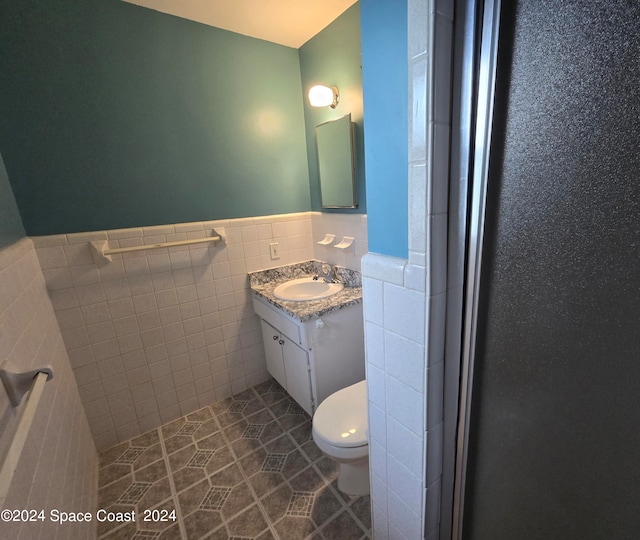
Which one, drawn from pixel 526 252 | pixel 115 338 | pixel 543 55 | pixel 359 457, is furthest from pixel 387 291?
pixel 115 338

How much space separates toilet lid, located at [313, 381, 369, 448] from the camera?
3.95 ft

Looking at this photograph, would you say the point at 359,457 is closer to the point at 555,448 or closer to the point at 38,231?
the point at 555,448

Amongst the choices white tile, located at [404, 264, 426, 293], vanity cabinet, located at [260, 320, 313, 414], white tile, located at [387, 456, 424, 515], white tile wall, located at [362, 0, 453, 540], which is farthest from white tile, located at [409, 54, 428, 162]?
vanity cabinet, located at [260, 320, 313, 414]

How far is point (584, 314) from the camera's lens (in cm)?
53

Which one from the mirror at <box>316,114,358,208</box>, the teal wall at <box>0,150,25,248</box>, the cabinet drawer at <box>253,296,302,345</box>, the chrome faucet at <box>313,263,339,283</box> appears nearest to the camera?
the teal wall at <box>0,150,25,248</box>

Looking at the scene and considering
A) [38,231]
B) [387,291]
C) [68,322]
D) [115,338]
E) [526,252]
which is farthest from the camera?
[115,338]

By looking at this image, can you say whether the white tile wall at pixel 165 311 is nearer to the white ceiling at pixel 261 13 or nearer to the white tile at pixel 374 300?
the white tile at pixel 374 300

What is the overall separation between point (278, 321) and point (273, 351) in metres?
0.34

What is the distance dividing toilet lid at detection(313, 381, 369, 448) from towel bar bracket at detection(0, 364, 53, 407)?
1014 mm

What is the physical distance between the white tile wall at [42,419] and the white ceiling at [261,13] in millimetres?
1448

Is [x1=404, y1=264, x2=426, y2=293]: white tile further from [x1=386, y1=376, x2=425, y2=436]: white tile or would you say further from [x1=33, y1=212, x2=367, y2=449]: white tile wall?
[x1=33, y1=212, x2=367, y2=449]: white tile wall

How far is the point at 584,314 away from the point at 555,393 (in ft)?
0.62

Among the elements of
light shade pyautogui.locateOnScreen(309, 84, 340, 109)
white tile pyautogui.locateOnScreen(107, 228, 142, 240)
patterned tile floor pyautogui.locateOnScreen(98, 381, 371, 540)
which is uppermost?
light shade pyautogui.locateOnScreen(309, 84, 340, 109)

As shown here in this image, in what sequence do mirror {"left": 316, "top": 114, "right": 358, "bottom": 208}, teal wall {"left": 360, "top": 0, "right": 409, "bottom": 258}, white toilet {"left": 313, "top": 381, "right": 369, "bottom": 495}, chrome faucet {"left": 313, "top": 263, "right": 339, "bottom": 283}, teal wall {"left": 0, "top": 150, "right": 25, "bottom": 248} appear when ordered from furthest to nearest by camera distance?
chrome faucet {"left": 313, "top": 263, "right": 339, "bottom": 283}, mirror {"left": 316, "top": 114, "right": 358, "bottom": 208}, white toilet {"left": 313, "top": 381, "right": 369, "bottom": 495}, teal wall {"left": 0, "top": 150, "right": 25, "bottom": 248}, teal wall {"left": 360, "top": 0, "right": 409, "bottom": 258}
